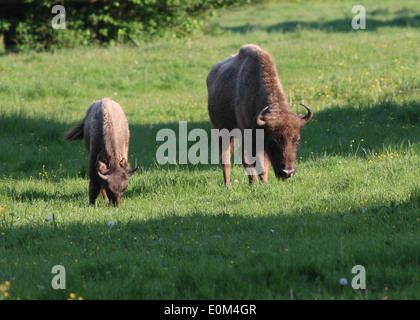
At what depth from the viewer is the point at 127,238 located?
6680 mm

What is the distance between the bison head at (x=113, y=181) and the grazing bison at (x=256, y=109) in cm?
183

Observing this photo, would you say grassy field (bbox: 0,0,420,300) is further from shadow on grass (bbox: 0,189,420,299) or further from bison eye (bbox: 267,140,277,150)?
bison eye (bbox: 267,140,277,150)

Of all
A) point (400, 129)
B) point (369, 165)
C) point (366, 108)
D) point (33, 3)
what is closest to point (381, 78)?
point (366, 108)

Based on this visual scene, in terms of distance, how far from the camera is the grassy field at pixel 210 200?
5.18 metres

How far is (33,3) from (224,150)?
1860 cm

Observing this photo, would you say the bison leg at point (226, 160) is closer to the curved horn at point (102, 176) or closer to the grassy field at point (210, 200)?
the grassy field at point (210, 200)

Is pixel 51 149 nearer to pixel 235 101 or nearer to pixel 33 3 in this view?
pixel 235 101

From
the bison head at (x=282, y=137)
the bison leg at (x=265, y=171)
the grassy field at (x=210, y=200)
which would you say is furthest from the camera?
the bison leg at (x=265, y=171)

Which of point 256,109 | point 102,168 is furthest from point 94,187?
point 256,109

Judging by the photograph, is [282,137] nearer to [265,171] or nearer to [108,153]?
[265,171]

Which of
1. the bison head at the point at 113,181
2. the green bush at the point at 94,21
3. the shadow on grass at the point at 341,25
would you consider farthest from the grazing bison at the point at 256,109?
the shadow on grass at the point at 341,25

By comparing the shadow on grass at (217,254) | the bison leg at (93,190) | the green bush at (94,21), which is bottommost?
the shadow on grass at (217,254)

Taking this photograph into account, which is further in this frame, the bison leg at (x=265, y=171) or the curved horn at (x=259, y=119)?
the bison leg at (x=265, y=171)

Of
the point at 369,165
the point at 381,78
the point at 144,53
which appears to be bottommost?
the point at 369,165
